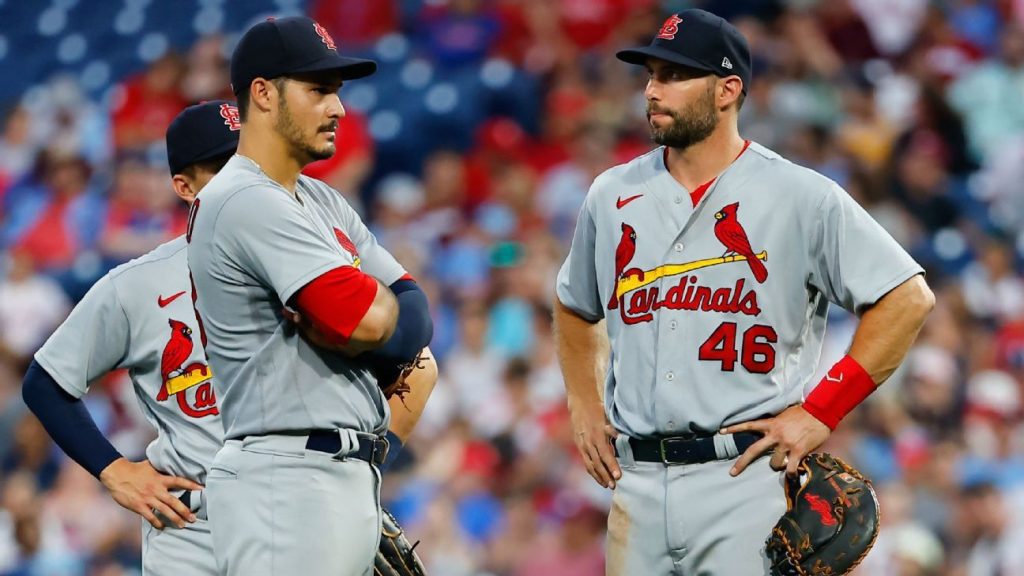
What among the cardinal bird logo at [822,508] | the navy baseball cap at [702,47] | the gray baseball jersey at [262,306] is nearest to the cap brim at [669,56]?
the navy baseball cap at [702,47]

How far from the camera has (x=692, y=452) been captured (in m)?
3.83

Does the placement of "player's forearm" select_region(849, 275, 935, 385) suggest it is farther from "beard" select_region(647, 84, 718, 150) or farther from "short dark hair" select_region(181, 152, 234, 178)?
"short dark hair" select_region(181, 152, 234, 178)

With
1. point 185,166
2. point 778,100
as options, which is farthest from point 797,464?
point 778,100

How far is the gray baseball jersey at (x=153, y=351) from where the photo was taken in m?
4.14

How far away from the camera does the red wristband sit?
3.73 meters

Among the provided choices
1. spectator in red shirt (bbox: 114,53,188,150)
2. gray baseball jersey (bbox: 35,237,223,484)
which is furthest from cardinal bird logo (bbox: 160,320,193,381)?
spectator in red shirt (bbox: 114,53,188,150)

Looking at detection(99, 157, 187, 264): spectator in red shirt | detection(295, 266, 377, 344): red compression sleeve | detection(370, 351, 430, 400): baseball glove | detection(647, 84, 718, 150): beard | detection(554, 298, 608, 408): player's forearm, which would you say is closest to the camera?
detection(295, 266, 377, 344): red compression sleeve

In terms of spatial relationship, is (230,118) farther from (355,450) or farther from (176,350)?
(355,450)

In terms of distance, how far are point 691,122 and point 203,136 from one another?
132 centimetres

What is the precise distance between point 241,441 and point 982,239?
5.68 metres

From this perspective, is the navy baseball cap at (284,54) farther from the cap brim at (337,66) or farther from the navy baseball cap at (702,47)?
the navy baseball cap at (702,47)

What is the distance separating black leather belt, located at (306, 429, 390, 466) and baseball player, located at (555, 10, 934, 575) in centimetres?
67

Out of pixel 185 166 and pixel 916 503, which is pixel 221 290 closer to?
pixel 185 166

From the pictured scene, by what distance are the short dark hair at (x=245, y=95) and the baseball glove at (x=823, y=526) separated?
4.95ft
